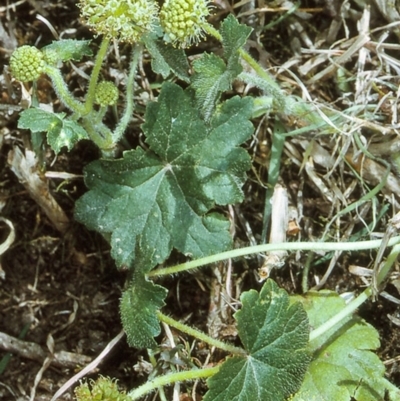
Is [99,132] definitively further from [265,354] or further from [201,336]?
[265,354]

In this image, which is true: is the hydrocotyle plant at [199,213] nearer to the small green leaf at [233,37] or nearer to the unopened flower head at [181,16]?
the small green leaf at [233,37]

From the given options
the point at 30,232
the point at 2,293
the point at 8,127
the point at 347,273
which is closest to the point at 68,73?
the point at 8,127

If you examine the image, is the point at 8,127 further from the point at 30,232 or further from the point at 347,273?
the point at 347,273

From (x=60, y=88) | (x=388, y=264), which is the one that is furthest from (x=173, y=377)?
(x=60, y=88)

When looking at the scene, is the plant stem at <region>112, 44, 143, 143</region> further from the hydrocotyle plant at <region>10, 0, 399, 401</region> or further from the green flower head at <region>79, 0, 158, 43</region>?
the green flower head at <region>79, 0, 158, 43</region>

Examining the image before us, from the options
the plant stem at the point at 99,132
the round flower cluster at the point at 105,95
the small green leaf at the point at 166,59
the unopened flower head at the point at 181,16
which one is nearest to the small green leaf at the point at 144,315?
the plant stem at the point at 99,132

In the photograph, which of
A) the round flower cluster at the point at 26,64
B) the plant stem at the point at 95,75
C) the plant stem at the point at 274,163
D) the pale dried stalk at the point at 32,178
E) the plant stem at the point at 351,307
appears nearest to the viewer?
the plant stem at the point at 95,75
